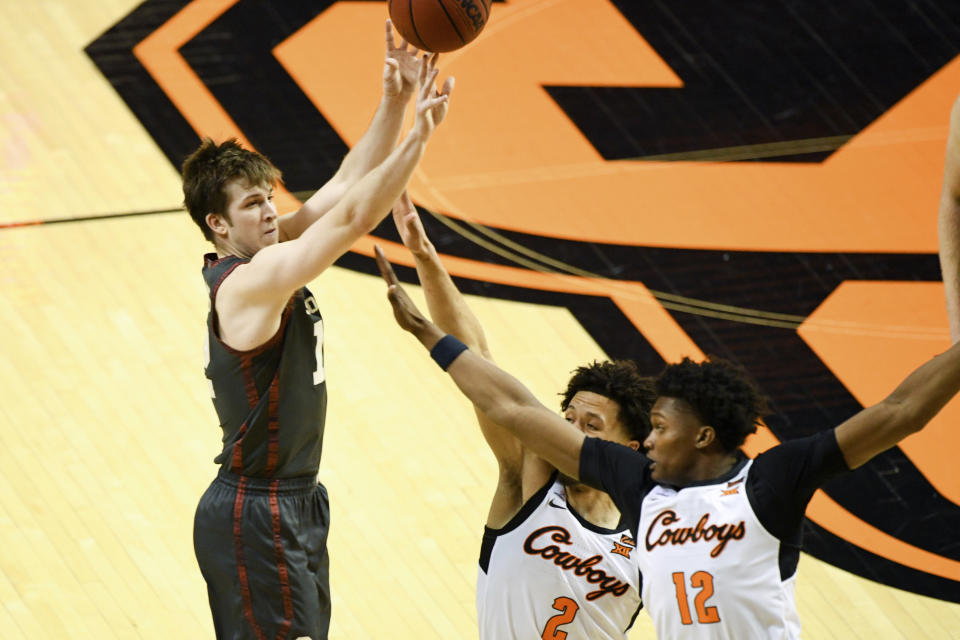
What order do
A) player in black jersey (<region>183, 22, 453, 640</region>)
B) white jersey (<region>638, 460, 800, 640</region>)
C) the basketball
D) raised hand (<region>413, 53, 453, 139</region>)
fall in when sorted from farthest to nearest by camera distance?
the basketball < player in black jersey (<region>183, 22, 453, 640</region>) < raised hand (<region>413, 53, 453, 139</region>) < white jersey (<region>638, 460, 800, 640</region>)

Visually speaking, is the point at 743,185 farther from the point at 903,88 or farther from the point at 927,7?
the point at 927,7

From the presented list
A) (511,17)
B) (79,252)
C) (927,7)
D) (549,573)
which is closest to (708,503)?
(549,573)

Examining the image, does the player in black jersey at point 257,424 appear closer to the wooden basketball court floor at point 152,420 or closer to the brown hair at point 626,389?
the brown hair at point 626,389

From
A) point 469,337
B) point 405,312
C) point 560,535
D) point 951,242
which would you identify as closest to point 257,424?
point 405,312

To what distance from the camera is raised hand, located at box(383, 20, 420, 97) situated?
13.0 ft

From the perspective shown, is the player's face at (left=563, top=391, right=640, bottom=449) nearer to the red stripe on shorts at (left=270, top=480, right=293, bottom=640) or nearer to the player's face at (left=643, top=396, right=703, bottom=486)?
the player's face at (left=643, top=396, right=703, bottom=486)

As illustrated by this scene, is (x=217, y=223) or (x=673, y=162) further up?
(x=217, y=223)

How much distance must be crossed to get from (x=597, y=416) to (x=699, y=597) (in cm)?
98

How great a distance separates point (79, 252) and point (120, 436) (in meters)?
1.21

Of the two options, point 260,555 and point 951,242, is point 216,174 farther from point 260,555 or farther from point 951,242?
point 951,242

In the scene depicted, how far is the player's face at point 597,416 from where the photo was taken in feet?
13.3

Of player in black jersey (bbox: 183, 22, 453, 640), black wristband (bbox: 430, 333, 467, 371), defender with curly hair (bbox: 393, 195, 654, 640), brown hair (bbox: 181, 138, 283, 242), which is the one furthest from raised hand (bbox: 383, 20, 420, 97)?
black wristband (bbox: 430, 333, 467, 371)

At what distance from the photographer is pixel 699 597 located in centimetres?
318

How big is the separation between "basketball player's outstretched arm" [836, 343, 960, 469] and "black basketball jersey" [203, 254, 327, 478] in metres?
1.56
